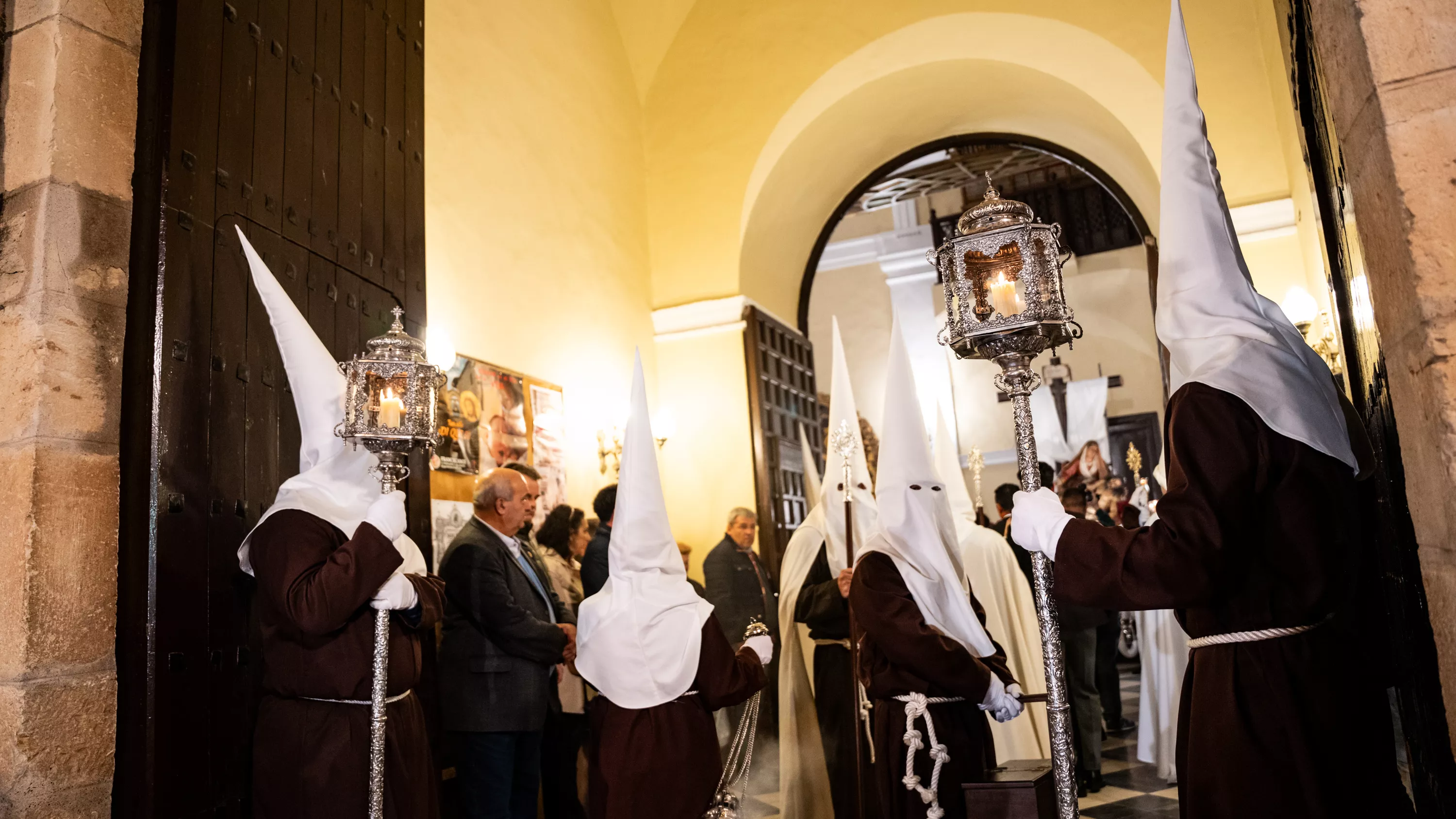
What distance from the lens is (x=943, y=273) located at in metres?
2.83

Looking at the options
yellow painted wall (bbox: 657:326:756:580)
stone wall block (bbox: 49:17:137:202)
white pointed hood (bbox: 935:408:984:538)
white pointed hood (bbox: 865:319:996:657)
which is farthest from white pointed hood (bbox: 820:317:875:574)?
stone wall block (bbox: 49:17:137:202)

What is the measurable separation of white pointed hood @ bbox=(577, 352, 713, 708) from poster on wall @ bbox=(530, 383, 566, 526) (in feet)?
9.08

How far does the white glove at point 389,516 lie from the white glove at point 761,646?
5.09 feet

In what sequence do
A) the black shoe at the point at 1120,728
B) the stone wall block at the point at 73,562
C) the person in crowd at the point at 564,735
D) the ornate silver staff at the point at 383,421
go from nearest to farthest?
1. the stone wall block at the point at 73,562
2. the ornate silver staff at the point at 383,421
3. the person in crowd at the point at 564,735
4. the black shoe at the point at 1120,728

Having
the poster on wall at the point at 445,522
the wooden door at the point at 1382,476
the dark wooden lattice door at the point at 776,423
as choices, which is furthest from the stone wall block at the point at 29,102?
the dark wooden lattice door at the point at 776,423

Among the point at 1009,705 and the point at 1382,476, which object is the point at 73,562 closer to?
the point at 1009,705

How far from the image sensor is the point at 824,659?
5820 mm

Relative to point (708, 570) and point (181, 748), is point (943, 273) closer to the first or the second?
point (181, 748)

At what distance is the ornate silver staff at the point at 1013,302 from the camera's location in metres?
2.63

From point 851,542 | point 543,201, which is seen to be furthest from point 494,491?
point 543,201

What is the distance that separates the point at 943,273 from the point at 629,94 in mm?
7185

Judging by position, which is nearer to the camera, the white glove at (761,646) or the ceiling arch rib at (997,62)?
the white glove at (761,646)

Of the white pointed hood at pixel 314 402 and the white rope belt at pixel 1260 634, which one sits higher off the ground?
the white pointed hood at pixel 314 402

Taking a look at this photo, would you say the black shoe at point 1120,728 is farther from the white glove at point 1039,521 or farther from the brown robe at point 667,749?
the white glove at point 1039,521
